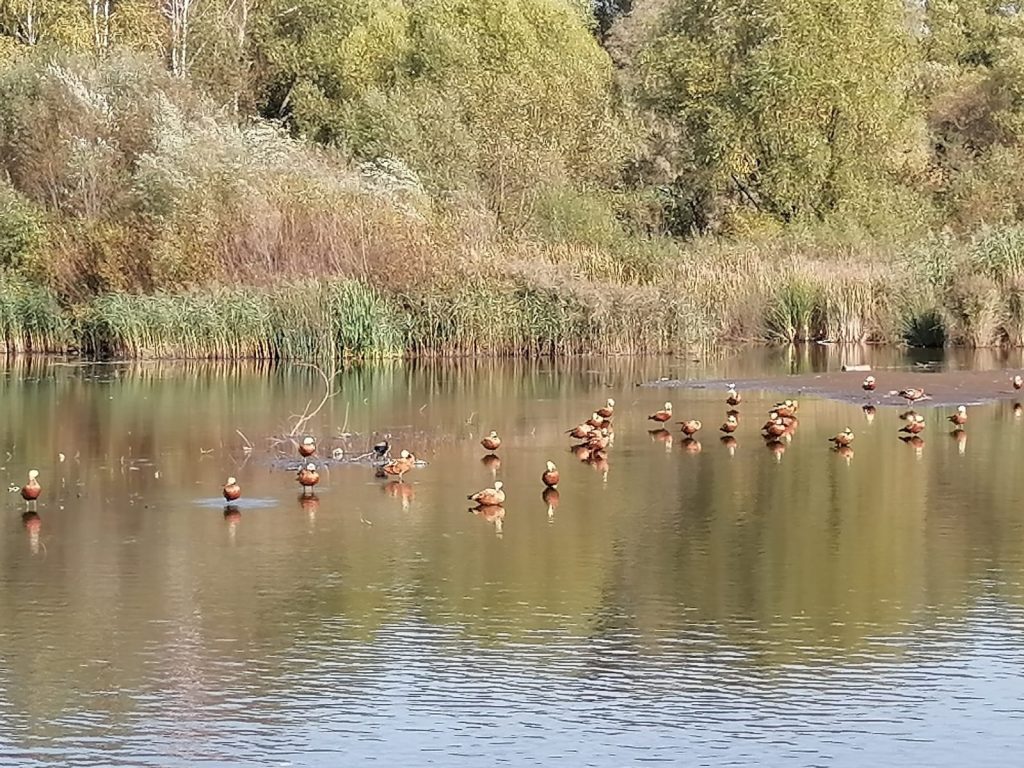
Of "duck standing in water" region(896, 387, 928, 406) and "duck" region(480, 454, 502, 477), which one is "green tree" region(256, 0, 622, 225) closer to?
"duck standing in water" region(896, 387, 928, 406)

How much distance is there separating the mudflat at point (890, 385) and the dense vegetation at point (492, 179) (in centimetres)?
610

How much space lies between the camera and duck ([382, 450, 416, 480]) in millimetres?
16281

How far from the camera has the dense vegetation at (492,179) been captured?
32656mm

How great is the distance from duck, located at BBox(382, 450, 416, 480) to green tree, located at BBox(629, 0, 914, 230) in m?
31.8

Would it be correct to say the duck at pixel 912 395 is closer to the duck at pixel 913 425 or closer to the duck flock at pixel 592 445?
the duck flock at pixel 592 445

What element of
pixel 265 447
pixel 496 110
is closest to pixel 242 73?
pixel 496 110

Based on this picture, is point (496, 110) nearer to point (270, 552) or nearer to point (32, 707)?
point (270, 552)

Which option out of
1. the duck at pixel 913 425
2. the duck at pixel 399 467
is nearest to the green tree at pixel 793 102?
the duck at pixel 913 425

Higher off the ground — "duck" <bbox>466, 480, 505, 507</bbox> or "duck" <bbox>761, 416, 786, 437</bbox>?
"duck" <bbox>761, 416, 786, 437</bbox>

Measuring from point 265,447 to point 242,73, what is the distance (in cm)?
3729

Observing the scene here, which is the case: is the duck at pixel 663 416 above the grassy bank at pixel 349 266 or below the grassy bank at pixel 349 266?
below

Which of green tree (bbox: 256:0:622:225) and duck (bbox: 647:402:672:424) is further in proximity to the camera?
green tree (bbox: 256:0:622:225)

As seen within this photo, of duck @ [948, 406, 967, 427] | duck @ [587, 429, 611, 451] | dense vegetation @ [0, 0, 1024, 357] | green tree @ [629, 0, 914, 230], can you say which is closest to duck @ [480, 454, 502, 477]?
duck @ [587, 429, 611, 451]

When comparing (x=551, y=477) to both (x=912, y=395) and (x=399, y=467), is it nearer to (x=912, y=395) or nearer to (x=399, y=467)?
(x=399, y=467)
